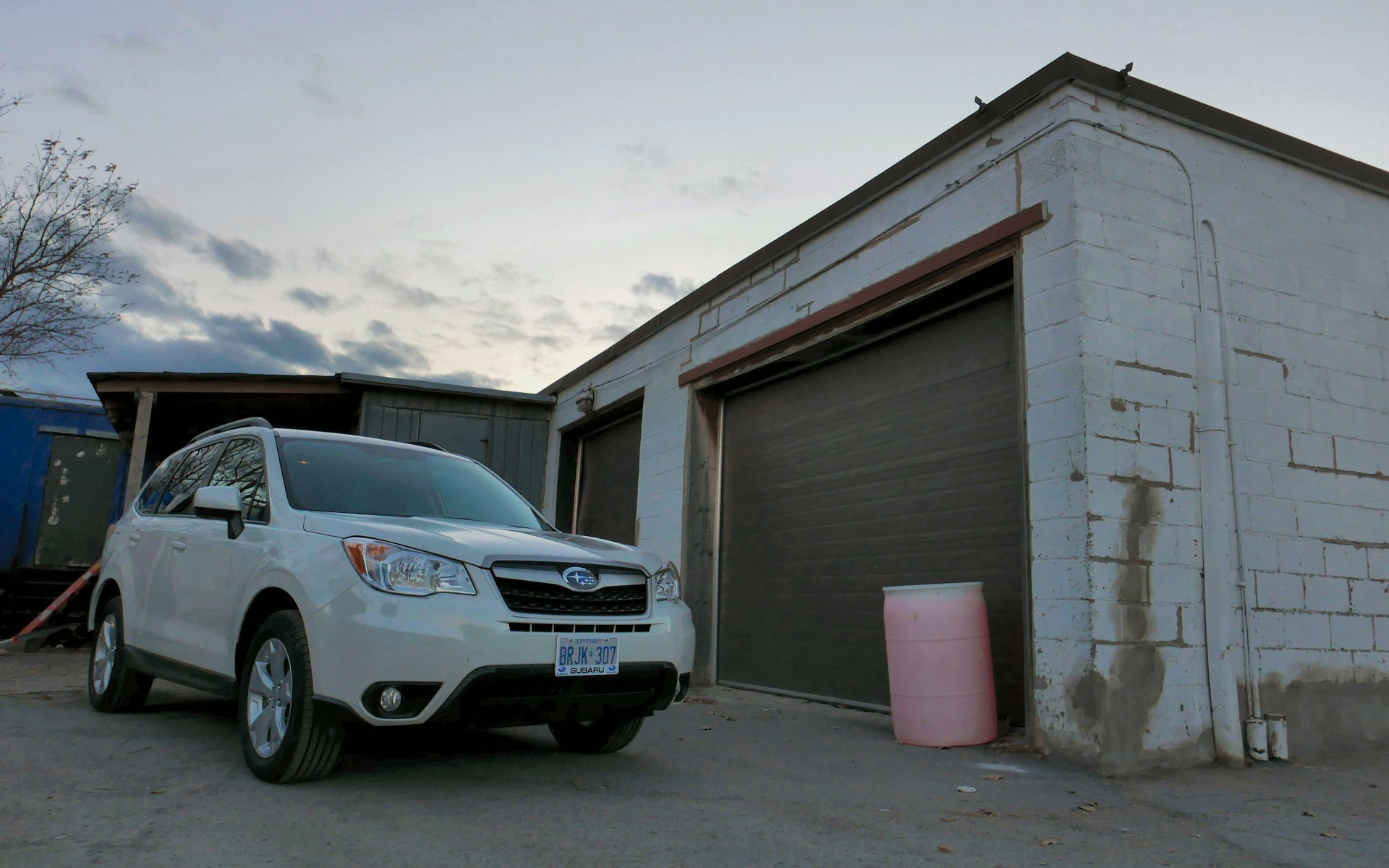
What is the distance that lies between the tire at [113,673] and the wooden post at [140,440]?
216 inches

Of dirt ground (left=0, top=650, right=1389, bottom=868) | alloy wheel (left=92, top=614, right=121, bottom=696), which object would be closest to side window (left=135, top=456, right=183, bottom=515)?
alloy wheel (left=92, top=614, right=121, bottom=696)

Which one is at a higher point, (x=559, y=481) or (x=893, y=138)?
(x=893, y=138)

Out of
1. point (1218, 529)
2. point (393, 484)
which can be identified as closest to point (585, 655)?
point (393, 484)

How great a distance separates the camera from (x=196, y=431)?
15273 mm

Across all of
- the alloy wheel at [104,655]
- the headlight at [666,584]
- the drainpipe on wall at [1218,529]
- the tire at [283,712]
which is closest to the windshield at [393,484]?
the tire at [283,712]

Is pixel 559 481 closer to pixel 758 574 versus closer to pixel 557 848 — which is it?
pixel 758 574

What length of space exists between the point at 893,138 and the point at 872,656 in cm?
432

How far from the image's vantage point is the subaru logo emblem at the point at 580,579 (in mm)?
4207

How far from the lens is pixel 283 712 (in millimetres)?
4098

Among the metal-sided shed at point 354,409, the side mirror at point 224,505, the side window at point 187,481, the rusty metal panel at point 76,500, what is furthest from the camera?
the rusty metal panel at point 76,500

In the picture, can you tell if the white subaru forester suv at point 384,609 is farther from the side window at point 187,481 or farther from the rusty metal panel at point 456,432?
the rusty metal panel at point 456,432

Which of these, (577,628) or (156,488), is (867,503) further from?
(156,488)

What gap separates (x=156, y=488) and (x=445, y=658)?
11.7 feet

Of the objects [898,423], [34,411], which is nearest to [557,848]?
[898,423]
